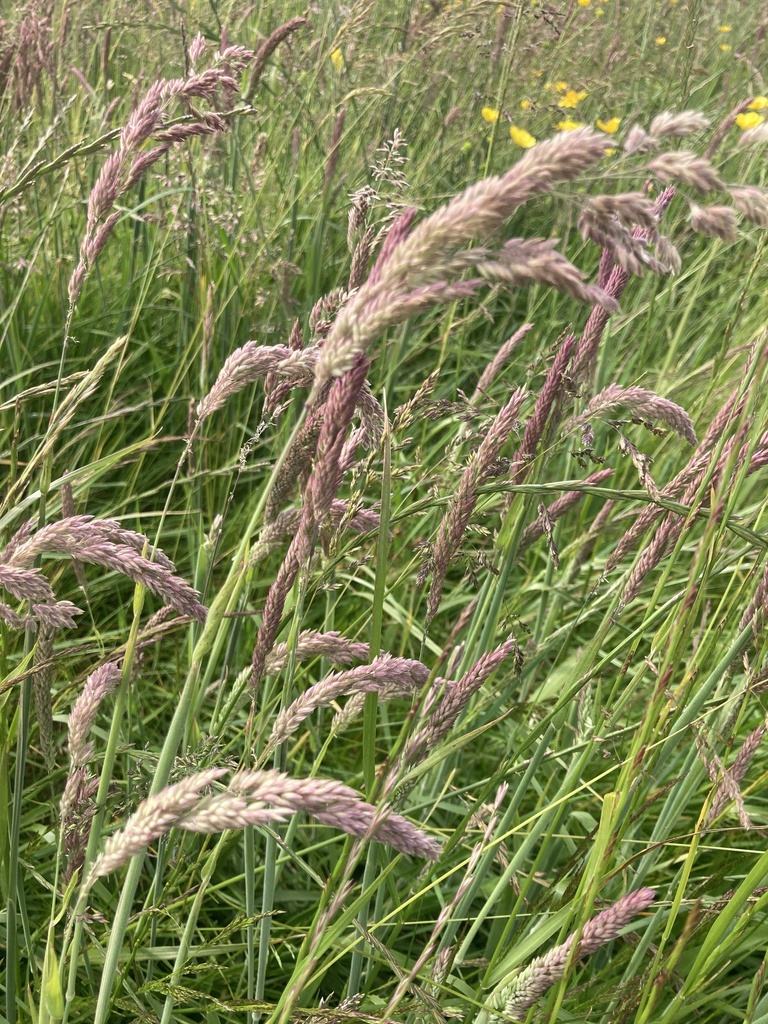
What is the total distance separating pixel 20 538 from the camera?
0.83m

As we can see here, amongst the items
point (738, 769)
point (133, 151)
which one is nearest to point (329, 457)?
point (133, 151)

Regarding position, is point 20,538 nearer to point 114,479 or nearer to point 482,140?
point 114,479

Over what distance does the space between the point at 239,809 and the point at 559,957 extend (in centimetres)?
41

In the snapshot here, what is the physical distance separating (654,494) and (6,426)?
1.53 m

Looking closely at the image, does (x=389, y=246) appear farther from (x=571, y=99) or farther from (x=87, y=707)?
(x=571, y=99)

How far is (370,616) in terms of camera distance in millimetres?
1438

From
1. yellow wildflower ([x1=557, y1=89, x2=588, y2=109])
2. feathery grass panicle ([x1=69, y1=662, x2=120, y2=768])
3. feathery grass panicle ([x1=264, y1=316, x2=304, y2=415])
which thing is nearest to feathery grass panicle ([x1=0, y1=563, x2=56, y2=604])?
feathery grass panicle ([x1=69, y1=662, x2=120, y2=768])

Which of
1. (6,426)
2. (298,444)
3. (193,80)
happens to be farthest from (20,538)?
(6,426)

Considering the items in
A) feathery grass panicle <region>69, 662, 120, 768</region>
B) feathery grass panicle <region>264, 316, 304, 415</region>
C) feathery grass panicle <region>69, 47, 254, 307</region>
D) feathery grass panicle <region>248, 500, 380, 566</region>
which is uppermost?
feathery grass panicle <region>69, 47, 254, 307</region>

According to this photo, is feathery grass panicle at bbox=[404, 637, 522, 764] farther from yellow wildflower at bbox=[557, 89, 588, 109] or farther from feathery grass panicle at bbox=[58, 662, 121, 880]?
yellow wildflower at bbox=[557, 89, 588, 109]

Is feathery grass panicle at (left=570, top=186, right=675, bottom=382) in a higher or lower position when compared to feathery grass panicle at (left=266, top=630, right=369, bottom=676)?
higher

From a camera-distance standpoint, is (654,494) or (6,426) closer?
(654,494)

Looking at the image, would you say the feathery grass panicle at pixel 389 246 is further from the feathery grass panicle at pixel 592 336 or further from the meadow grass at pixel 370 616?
the feathery grass panicle at pixel 592 336

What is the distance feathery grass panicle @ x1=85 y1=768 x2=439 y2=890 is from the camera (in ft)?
1.59
